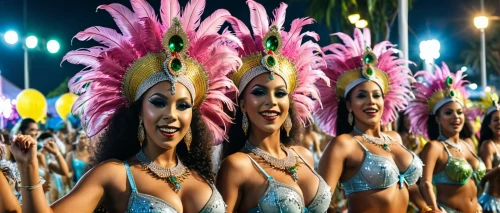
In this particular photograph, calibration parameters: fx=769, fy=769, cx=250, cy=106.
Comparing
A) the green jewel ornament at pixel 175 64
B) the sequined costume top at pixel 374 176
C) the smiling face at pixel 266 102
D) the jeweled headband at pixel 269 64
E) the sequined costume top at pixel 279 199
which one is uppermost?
the jeweled headband at pixel 269 64

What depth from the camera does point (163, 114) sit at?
12.8ft

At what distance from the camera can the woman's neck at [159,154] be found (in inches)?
158

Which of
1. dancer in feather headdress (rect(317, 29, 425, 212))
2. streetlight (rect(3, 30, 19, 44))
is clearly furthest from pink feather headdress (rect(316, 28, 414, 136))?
streetlight (rect(3, 30, 19, 44))

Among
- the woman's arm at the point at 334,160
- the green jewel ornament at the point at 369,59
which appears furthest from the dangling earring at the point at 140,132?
the green jewel ornament at the point at 369,59

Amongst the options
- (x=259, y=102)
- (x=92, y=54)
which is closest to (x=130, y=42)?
(x=92, y=54)

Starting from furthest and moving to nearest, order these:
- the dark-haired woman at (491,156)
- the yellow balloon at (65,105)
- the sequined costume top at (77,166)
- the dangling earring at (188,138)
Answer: the yellow balloon at (65,105)
the sequined costume top at (77,166)
the dark-haired woman at (491,156)
the dangling earring at (188,138)

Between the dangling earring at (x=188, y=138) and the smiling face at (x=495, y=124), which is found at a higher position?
the smiling face at (x=495, y=124)

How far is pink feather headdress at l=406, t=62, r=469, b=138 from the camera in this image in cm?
799

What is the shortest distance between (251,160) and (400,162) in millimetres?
1833

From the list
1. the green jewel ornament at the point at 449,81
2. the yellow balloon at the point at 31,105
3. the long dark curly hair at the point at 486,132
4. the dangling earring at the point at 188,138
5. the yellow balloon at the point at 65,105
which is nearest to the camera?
the dangling earring at the point at 188,138

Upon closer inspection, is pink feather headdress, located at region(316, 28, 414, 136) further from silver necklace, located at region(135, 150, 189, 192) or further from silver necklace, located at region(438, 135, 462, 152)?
silver necklace, located at region(135, 150, 189, 192)

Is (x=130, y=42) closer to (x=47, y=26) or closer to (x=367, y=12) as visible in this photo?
(x=367, y=12)

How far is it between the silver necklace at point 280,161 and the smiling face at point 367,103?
1.38m

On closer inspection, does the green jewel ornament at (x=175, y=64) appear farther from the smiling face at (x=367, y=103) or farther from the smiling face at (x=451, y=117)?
the smiling face at (x=451, y=117)
